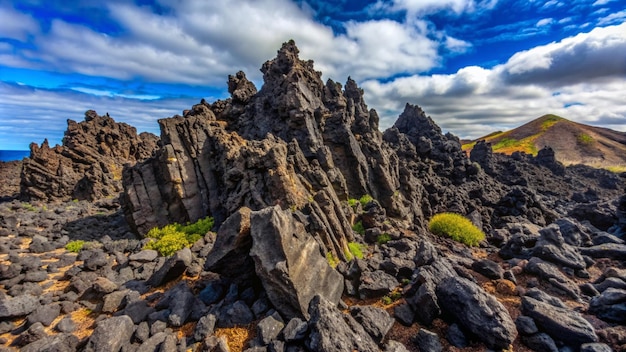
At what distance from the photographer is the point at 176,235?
1797 centimetres

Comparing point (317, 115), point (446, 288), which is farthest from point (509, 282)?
point (317, 115)

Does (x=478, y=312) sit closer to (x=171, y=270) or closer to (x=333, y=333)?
(x=333, y=333)

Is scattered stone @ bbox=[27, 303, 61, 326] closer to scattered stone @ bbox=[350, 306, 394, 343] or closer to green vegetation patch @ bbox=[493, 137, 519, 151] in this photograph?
scattered stone @ bbox=[350, 306, 394, 343]

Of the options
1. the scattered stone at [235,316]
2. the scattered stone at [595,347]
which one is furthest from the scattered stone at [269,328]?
the scattered stone at [595,347]

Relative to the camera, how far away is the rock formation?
37906 millimetres

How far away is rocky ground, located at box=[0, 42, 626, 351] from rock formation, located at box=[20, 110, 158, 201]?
276 inches

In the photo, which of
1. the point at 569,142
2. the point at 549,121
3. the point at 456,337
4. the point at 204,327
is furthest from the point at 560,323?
the point at 549,121

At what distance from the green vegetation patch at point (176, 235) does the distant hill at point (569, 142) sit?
498 feet

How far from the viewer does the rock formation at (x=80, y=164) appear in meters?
37.9

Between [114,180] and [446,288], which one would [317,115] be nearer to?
[446,288]

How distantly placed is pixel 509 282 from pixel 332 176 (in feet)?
51.0

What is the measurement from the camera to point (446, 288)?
9.70m

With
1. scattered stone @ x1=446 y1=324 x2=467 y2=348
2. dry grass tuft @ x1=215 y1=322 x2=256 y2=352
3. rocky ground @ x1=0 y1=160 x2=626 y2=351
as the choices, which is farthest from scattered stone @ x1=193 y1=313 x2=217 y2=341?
scattered stone @ x1=446 y1=324 x2=467 y2=348

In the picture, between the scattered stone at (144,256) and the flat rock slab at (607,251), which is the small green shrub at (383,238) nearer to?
the flat rock slab at (607,251)
